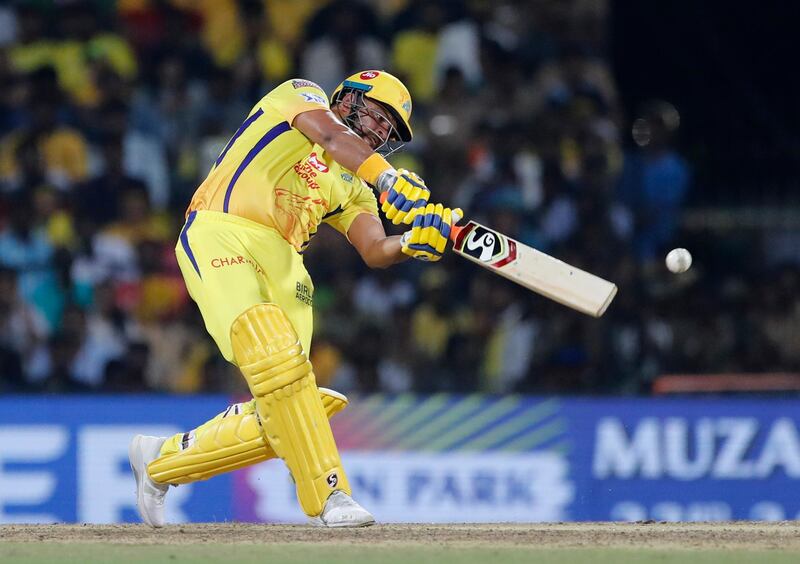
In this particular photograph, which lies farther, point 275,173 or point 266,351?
point 275,173

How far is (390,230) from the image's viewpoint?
9.62 m

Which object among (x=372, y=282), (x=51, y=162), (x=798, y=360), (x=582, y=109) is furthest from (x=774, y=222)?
(x=51, y=162)

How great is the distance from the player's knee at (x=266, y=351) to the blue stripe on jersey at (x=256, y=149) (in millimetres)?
A: 539

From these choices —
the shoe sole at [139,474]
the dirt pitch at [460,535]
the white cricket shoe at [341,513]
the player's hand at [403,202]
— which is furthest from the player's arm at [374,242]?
the shoe sole at [139,474]

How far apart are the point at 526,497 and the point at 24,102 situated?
15.8 ft

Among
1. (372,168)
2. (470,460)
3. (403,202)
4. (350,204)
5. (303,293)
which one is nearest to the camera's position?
(403,202)

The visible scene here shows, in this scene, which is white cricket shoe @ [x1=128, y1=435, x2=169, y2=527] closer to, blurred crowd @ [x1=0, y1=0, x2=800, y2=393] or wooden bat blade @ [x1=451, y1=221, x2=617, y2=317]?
wooden bat blade @ [x1=451, y1=221, x2=617, y2=317]

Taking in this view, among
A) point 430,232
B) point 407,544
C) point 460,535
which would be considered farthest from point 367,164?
point 460,535

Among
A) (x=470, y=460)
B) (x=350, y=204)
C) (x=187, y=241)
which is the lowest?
(x=470, y=460)

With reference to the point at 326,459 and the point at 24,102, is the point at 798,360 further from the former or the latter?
the point at 24,102

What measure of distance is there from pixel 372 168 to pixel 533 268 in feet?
2.61

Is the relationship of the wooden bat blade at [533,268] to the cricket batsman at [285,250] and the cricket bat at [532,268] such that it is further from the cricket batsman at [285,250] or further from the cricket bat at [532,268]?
the cricket batsman at [285,250]

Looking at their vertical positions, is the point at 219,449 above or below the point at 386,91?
below

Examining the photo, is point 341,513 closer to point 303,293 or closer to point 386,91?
point 303,293
